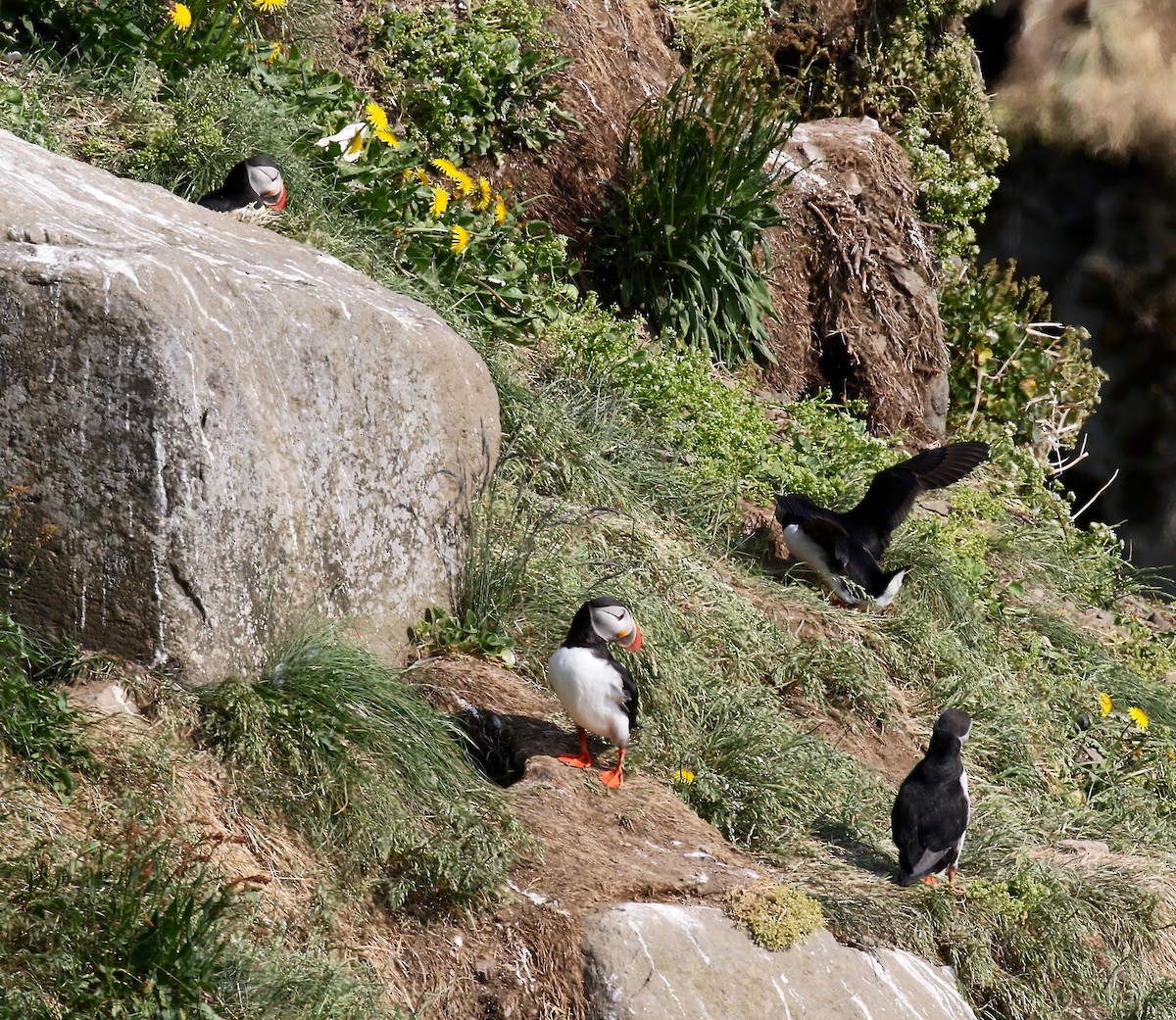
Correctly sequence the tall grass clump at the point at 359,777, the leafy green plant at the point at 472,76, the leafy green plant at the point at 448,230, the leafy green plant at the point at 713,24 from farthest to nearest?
the leafy green plant at the point at 713,24 < the leafy green plant at the point at 472,76 < the leafy green plant at the point at 448,230 < the tall grass clump at the point at 359,777

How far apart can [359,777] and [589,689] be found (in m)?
0.80

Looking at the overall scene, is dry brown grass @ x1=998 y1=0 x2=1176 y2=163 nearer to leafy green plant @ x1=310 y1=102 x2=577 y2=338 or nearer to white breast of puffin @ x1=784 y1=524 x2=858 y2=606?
leafy green plant @ x1=310 y1=102 x2=577 y2=338

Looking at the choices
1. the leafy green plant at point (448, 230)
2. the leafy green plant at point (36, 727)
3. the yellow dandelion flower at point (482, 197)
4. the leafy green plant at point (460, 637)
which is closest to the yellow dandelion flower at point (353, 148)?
the leafy green plant at point (448, 230)

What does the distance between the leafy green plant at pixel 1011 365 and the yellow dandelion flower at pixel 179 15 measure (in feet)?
17.8

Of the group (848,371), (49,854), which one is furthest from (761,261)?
(49,854)

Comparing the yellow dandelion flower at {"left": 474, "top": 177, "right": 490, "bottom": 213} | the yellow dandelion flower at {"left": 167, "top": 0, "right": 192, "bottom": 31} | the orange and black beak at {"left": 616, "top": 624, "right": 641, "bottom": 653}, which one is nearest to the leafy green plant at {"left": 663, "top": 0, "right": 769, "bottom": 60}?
the yellow dandelion flower at {"left": 474, "top": 177, "right": 490, "bottom": 213}

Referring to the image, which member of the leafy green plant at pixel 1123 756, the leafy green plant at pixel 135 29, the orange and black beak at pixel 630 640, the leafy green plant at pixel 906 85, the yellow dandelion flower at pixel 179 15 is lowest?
the leafy green plant at pixel 1123 756

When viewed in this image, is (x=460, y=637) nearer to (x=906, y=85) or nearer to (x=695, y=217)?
(x=695, y=217)

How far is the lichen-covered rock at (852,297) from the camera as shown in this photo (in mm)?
8492

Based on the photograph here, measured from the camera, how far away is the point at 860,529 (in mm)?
6594

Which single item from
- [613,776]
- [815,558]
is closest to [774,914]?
[613,776]

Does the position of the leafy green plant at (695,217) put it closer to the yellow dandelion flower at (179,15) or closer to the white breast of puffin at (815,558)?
the white breast of puffin at (815,558)

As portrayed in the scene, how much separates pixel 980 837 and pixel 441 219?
396cm

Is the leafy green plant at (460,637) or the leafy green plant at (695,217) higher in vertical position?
the leafy green plant at (695,217)
